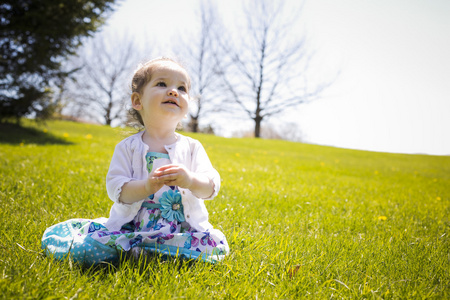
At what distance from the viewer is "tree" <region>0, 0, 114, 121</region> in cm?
805

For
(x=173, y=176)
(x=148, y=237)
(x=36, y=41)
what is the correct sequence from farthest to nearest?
1. (x=36, y=41)
2. (x=148, y=237)
3. (x=173, y=176)

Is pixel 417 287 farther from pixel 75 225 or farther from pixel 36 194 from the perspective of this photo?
pixel 36 194

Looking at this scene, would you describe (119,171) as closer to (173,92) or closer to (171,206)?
(171,206)

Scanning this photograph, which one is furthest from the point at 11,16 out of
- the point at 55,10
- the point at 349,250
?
the point at 349,250

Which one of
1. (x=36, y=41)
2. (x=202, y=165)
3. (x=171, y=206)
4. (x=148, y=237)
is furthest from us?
(x=36, y=41)

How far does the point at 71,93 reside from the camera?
2952 cm

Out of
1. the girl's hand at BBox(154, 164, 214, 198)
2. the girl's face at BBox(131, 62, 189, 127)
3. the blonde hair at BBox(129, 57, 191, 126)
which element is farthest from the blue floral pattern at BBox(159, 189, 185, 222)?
the blonde hair at BBox(129, 57, 191, 126)

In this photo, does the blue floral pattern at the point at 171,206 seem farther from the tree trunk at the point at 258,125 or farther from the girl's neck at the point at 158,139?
the tree trunk at the point at 258,125

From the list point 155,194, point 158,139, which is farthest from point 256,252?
point 158,139

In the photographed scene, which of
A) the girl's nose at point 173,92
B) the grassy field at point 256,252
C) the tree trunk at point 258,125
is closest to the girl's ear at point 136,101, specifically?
the girl's nose at point 173,92

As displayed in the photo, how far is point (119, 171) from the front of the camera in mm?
1790

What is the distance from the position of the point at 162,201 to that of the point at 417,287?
160 cm

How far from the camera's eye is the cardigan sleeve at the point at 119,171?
1705mm

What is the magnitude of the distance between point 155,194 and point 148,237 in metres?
0.29
